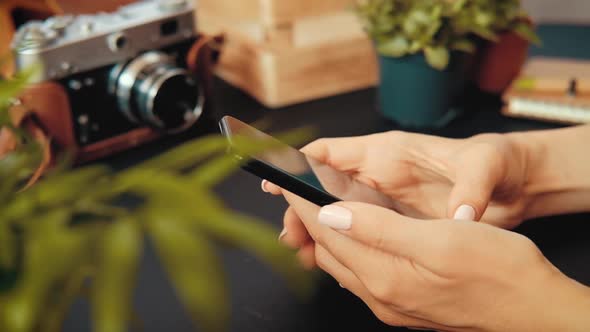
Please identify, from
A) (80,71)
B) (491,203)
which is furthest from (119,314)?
(80,71)

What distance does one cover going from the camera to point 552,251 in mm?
551

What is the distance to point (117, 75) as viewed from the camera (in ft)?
2.36

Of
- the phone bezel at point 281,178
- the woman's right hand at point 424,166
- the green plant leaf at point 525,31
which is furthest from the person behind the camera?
the green plant leaf at point 525,31

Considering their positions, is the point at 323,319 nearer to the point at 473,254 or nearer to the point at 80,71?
the point at 473,254

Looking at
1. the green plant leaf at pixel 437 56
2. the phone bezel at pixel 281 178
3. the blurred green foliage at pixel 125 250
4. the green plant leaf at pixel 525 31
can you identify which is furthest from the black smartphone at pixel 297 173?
the green plant leaf at pixel 525 31

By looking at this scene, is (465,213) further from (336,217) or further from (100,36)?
(100,36)

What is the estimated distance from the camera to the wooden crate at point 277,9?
843mm

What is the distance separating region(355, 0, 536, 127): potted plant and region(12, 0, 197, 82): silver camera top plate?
24cm

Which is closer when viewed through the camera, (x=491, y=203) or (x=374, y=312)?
(x=374, y=312)

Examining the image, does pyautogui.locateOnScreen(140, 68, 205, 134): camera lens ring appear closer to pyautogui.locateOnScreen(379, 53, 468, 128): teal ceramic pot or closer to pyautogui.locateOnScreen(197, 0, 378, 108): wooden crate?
pyautogui.locateOnScreen(197, 0, 378, 108): wooden crate

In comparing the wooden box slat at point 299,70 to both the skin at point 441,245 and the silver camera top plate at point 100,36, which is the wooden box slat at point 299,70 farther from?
the skin at point 441,245

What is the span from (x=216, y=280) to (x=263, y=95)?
2.31 feet

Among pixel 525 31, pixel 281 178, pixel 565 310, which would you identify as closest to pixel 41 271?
pixel 281 178

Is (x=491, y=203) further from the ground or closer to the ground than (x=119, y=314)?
closer to the ground
